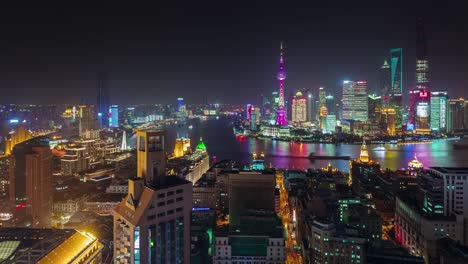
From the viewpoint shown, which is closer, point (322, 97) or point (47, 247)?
point (47, 247)

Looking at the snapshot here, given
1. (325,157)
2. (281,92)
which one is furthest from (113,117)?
(325,157)

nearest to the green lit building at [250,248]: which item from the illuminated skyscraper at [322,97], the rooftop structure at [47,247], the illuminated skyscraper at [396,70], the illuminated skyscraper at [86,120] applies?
the rooftop structure at [47,247]

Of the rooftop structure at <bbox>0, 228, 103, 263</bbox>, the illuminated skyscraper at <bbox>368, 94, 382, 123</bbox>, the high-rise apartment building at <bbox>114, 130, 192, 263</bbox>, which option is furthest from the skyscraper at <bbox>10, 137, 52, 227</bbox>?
the illuminated skyscraper at <bbox>368, 94, 382, 123</bbox>

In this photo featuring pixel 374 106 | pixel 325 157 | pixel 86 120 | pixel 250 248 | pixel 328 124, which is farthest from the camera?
pixel 374 106

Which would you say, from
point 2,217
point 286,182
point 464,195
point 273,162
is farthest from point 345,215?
point 273,162

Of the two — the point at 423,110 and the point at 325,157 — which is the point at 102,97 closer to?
the point at 325,157

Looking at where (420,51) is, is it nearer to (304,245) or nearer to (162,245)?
(304,245)

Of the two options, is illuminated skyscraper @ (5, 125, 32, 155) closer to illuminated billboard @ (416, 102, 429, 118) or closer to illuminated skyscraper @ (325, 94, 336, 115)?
illuminated billboard @ (416, 102, 429, 118)

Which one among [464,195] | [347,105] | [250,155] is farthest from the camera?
[347,105]

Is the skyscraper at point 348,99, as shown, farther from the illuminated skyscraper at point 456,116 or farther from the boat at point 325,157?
the boat at point 325,157
